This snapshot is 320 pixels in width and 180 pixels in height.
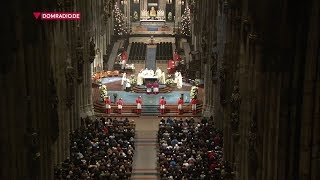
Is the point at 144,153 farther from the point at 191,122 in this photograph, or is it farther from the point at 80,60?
the point at 80,60

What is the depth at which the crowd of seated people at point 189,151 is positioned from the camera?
35688mm

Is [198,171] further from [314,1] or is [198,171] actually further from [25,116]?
[314,1]

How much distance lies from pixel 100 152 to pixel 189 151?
5.27 m

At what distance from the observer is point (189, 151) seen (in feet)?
128

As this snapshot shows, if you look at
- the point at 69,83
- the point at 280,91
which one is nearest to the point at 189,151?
the point at 69,83

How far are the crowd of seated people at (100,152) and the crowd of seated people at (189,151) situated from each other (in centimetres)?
222

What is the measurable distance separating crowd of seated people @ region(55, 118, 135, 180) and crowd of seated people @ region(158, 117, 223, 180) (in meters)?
2.22

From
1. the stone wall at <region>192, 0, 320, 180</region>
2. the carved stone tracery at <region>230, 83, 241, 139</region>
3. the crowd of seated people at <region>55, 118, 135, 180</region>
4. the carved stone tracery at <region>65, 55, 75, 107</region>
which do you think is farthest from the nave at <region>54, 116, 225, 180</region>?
the stone wall at <region>192, 0, 320, 180</region>

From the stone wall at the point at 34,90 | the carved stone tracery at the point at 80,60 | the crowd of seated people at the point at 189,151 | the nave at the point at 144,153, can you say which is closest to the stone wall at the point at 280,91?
the crowd of seated people at the point at 189,151

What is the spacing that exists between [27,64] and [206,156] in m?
12.5

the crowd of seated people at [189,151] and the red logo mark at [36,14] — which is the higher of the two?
the red logo mark at [36,14]

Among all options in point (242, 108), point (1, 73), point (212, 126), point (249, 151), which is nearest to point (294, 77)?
point (249, 151)

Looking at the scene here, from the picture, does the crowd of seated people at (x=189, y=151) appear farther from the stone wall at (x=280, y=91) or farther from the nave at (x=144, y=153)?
the stone wall at (x=280, y=91)

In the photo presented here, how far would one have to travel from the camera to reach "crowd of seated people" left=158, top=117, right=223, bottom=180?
117 feet
